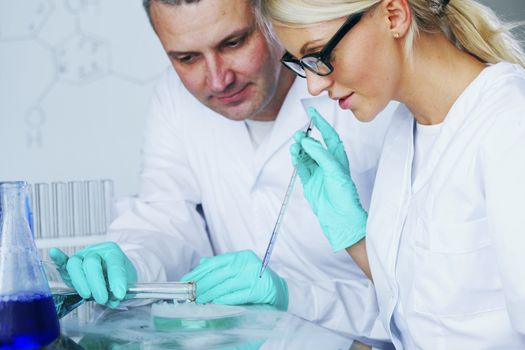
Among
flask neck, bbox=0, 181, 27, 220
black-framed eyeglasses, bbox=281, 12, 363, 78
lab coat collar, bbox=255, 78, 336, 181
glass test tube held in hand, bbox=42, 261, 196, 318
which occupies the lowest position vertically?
glass test tube held in hand, bbox=42, 261, 196, 318

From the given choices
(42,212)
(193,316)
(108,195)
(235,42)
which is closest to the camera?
(193,316)

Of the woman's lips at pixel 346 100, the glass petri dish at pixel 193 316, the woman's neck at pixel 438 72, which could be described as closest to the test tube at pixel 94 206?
the glass petri dish at pixel 193 316

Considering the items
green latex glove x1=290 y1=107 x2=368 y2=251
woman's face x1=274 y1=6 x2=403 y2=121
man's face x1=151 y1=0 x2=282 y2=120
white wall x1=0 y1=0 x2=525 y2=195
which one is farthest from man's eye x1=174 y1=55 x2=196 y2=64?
white wall x1=0 y1=0 x2=525 y2=195

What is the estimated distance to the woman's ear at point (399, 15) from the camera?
135 centimetres

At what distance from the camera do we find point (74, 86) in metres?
3.27

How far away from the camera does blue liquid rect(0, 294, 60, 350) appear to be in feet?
3.05

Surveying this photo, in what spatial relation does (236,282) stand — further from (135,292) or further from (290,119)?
(290,119)

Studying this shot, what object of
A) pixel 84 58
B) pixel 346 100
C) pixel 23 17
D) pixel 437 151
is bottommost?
pixel 437 151

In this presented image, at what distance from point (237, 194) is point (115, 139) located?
1346 millimetres

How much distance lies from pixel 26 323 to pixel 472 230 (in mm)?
799

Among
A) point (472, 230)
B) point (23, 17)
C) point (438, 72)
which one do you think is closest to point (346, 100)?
point (438, 72)

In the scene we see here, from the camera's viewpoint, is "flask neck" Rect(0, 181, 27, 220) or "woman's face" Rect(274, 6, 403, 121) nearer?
"flask neck" Rect(0, 181, 27, 220)

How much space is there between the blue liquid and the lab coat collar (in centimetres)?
111

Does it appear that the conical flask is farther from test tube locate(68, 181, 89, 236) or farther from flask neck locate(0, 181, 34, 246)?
test tube locate(68, 181, 89, 236)
